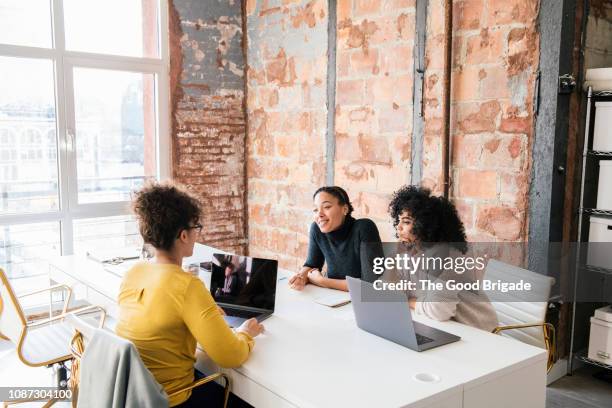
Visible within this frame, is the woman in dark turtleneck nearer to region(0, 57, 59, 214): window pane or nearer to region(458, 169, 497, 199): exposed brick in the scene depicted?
region(458, 169, 497, 199): exposed brick

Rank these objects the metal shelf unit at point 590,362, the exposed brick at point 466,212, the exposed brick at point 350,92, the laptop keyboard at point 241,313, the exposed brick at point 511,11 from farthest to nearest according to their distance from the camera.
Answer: the exposed brick at point 350,92
the exposed brick at point 466,212
the metal shelf unit at point 590,362
the exposed brick at point 511,11
the laptop keyboard at point 241,313

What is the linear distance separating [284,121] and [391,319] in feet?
10.2

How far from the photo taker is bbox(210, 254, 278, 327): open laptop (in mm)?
2544

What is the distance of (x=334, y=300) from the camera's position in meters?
2.76

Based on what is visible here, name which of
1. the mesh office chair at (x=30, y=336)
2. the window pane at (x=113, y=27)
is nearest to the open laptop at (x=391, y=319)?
the mesh office chair at (x=30, y=336)

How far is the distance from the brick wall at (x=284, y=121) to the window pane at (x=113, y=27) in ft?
2.93

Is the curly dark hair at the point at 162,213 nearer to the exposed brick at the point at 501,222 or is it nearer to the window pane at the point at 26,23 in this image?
the exposed brick at the point at 501,222

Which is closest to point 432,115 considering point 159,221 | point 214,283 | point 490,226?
point 490,226

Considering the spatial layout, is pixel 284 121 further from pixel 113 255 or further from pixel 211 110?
pixel 113 255

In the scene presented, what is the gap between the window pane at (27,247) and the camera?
4.54m

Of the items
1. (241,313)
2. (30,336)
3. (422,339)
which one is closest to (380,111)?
(241,313)

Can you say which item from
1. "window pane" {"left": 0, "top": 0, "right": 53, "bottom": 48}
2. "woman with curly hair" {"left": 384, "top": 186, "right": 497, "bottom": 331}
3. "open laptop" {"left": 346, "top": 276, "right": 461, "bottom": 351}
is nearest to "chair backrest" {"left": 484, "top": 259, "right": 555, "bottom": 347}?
"woman with curly hair" {"left": 384, "top": 186, "right": 497, "bottom": 331}

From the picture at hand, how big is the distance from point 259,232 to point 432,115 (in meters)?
2.26

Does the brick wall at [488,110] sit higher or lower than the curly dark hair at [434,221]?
higher
